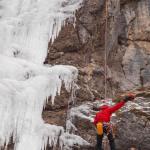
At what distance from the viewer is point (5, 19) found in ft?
50.3

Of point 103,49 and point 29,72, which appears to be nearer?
point 29,72

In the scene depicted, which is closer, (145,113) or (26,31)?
(145,113)

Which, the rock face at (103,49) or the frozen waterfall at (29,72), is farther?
the rock face at (103,49)

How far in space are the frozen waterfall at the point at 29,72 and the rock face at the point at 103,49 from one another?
1.43 feet

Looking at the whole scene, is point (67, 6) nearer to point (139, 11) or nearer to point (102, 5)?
point (102, 5)

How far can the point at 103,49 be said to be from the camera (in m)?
14.0

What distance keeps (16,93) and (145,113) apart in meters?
3.50

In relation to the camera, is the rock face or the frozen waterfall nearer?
the frozen waterfall

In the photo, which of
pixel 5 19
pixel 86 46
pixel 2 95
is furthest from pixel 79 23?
pixel 2 95

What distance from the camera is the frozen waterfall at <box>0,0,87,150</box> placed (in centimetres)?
1166

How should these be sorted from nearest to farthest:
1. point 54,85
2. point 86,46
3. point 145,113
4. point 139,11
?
point 145,113 < point 54,85 < point 86,46 < point 139,11

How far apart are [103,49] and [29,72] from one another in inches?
101

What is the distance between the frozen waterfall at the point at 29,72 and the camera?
38.3ft

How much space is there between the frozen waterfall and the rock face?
435 mm
